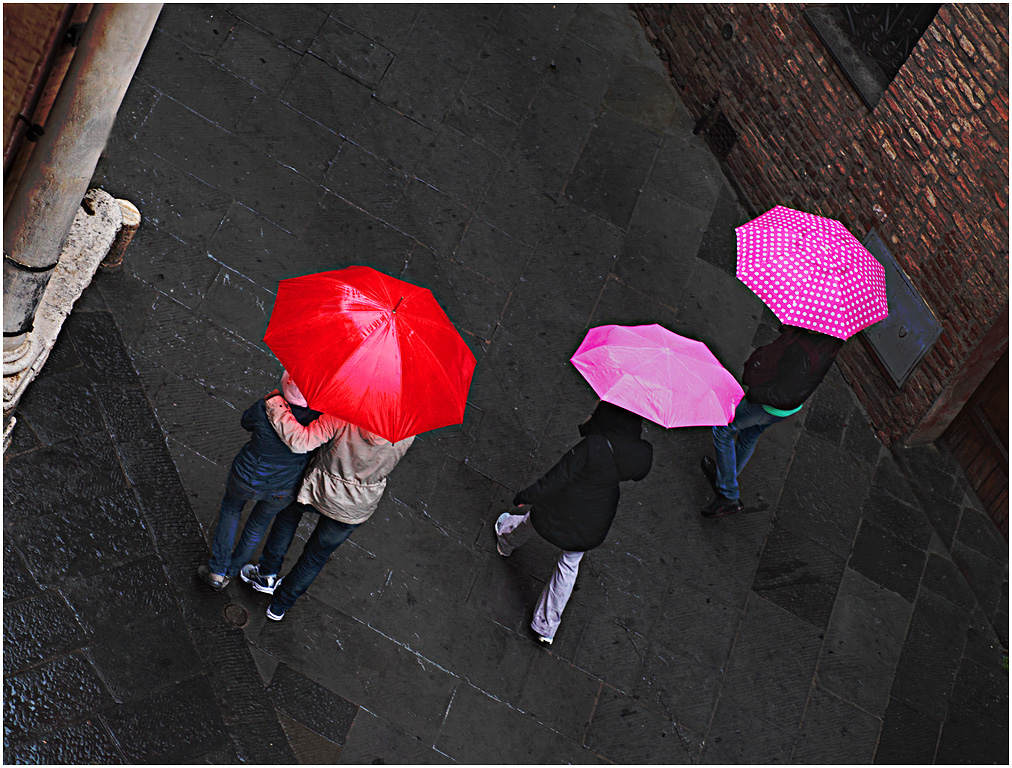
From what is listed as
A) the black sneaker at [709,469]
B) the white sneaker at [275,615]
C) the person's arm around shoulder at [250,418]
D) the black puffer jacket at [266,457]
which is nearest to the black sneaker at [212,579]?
the white sneaker at [275,615]

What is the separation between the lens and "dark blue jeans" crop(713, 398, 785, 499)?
20.6 feet

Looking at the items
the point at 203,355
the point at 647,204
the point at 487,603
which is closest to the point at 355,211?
the point at 203,355

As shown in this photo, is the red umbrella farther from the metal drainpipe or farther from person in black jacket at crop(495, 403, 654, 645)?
the metal drainpipe

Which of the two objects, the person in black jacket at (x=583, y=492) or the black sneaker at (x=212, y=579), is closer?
the person in black jacket at (x=583, y=492)

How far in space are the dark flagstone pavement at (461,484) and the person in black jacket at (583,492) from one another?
0.50 meters

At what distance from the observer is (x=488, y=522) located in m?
6.36

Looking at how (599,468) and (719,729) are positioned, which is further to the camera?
(719,729)

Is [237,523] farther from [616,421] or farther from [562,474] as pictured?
[616,421]

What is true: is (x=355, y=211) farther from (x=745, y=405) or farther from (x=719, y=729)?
(x=719, y=729)

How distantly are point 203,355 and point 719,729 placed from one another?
414 cm

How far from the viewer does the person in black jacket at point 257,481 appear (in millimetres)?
4352

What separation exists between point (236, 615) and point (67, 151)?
8.90ft

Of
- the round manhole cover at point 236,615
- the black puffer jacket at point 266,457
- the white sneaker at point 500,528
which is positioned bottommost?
the round manhole cover at point 236,615

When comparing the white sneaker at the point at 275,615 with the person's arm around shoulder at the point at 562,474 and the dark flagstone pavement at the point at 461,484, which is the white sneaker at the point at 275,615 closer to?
the dark flagstone pavement at the point at 461,484
